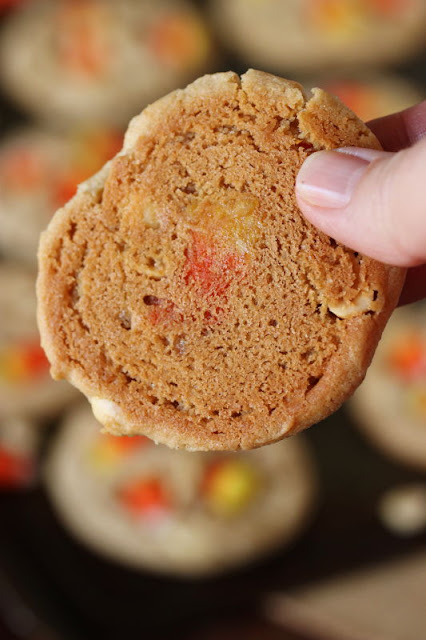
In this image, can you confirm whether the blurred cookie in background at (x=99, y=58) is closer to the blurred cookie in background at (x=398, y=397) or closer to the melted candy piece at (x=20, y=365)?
the melted candy piece at (x=20, y=365)

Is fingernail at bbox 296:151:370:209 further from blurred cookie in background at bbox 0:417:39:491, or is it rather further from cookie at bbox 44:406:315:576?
blurred cookie in background at bbox 0:417:39:491

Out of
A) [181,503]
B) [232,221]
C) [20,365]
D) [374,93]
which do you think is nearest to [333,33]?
[374,93]

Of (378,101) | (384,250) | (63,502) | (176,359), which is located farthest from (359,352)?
(378,101)

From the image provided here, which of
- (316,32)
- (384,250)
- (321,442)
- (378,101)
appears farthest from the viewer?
(316,32)

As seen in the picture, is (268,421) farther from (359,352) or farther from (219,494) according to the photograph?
(219,494)

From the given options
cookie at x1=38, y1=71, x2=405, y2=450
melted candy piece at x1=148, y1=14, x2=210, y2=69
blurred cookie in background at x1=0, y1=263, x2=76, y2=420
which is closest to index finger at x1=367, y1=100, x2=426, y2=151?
cookie at x1=38, y1=71, x2=405, y2=450

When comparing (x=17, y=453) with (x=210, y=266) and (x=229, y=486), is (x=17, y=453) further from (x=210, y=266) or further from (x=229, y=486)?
(x=210, y=266)

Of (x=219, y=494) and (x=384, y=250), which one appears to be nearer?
(x=384, y=250)
